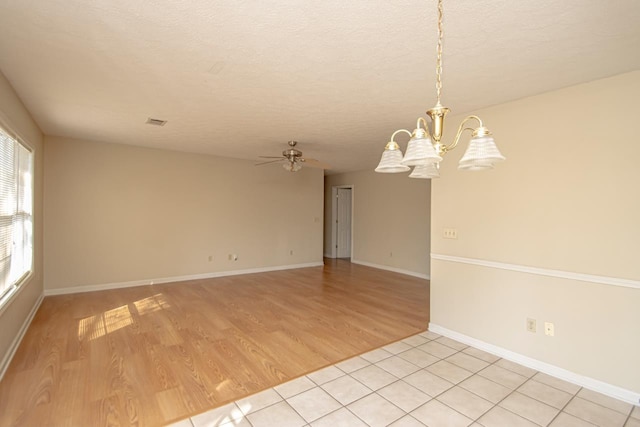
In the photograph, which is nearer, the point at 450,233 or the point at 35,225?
the point at 450,233

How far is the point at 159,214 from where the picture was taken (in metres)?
5.49

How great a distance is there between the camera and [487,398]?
2238mm

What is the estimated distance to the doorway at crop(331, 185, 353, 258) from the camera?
8.93 meters

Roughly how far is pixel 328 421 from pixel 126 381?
1690mm

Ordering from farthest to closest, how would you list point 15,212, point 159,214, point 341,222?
1. point 341,222
2. point 159,214
3. point 15,212

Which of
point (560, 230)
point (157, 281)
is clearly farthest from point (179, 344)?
point (560, 230)

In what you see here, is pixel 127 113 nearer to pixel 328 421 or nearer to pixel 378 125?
pixel 378 125

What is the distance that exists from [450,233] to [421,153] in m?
2.42

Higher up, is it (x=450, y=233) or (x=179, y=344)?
(x=450, y=233)

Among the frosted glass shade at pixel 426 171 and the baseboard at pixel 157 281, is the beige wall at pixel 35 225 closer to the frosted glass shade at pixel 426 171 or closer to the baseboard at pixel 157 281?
the baseboard at pixel 157 281

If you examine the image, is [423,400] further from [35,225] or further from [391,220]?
[391,220]

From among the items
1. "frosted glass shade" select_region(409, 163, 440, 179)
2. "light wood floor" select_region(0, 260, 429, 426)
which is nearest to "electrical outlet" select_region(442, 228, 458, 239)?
"light wood floor" select_region(0, 260, 429, 426)

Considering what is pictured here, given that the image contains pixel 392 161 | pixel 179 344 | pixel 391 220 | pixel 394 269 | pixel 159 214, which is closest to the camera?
pixel 392 161

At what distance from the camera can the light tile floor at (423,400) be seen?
1.97 m
